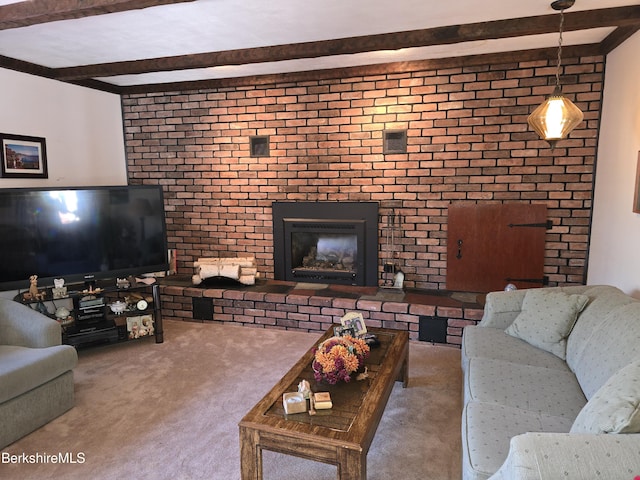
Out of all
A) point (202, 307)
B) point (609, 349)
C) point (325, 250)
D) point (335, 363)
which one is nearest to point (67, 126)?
point (202, 307)

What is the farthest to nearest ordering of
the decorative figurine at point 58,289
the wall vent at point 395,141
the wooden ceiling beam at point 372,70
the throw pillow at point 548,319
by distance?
the wall vent at point 395,141 → the wooden ceiling beam at point 372,70 → the decorative figurine at point 58,289 → the throw pillow at point 548,319

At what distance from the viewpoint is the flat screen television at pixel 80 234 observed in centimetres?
329

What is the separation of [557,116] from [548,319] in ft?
3.91

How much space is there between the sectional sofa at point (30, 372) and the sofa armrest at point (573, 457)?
7.74 ft

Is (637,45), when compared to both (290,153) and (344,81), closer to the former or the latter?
(344,81)

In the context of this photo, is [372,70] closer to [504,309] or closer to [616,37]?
[616,37]

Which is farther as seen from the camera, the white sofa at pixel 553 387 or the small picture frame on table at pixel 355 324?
the small picture frame on table at pixel 355 324

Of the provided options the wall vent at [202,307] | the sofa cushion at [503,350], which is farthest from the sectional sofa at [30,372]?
the sofa cushion at [503,350]

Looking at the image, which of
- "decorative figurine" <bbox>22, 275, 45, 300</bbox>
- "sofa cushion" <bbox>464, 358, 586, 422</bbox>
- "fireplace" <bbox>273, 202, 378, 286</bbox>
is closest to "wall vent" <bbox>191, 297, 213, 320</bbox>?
"fireplace" <bbox>273, 202, 378, 286</bbox>

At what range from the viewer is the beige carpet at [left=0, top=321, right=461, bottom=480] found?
2.07 m

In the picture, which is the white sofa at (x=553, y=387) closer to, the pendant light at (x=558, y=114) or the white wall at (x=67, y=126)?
the pendant light at (x=558, y=114)

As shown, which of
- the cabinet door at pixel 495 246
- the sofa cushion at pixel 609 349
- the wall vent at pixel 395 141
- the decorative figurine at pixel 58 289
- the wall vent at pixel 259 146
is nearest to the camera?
the sofa cushion at pixel 609 349

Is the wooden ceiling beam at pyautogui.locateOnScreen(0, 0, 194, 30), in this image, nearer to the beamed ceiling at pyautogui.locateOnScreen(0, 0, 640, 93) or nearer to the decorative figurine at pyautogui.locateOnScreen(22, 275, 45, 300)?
the beamed ceiling at pyautogui.locateOnScreen(0, 0, 640, 93)

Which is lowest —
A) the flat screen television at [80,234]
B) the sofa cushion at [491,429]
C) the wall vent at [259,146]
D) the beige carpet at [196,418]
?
the beige carpet at [196,418]
